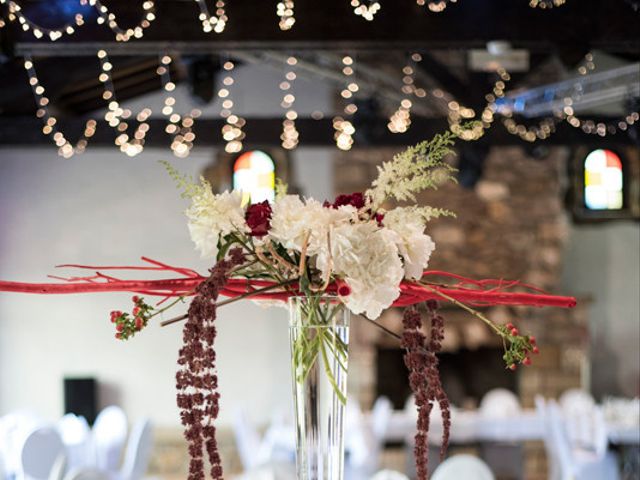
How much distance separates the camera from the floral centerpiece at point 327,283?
1.79 m

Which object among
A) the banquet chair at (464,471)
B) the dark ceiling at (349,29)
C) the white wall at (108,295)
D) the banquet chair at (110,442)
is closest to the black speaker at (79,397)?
the white wall at (108,295)

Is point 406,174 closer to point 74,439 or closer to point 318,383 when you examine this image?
point 318,383

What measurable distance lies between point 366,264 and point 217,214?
0.89 ft

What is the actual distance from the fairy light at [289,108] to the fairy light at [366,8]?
2.57 metres

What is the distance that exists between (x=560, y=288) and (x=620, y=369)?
965mm

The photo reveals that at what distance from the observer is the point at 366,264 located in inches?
70.3

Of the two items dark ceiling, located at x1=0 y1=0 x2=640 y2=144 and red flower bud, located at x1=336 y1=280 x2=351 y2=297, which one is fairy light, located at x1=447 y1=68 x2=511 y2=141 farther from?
red flower bud, located at x1=336 y1=280 x2=351 y2=297

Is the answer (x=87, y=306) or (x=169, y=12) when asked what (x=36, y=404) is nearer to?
(x=87, y=306)

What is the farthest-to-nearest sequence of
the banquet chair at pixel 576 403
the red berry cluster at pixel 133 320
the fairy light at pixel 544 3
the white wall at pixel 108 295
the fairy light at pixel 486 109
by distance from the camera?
the white wall at pixel 108 295 < the banquet chair at pixel 576 403 < the fairy light at pixel 486 109 < the fairy light at pixel 544 3 < the red berry cluster at pixel 133 320

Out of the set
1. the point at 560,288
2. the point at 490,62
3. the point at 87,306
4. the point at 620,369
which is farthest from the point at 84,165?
the point at 620,369

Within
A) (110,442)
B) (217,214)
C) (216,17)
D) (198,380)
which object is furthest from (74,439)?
(198,380)

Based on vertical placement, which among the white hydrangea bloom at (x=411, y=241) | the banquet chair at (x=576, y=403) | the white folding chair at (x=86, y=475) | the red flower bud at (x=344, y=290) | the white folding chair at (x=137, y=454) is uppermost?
the white hydrangea bloom at (x=411, y=241)

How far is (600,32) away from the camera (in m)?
5.73

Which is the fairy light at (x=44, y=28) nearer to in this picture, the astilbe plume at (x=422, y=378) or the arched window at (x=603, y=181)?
the astilbe plume at (x=422, y=378)
